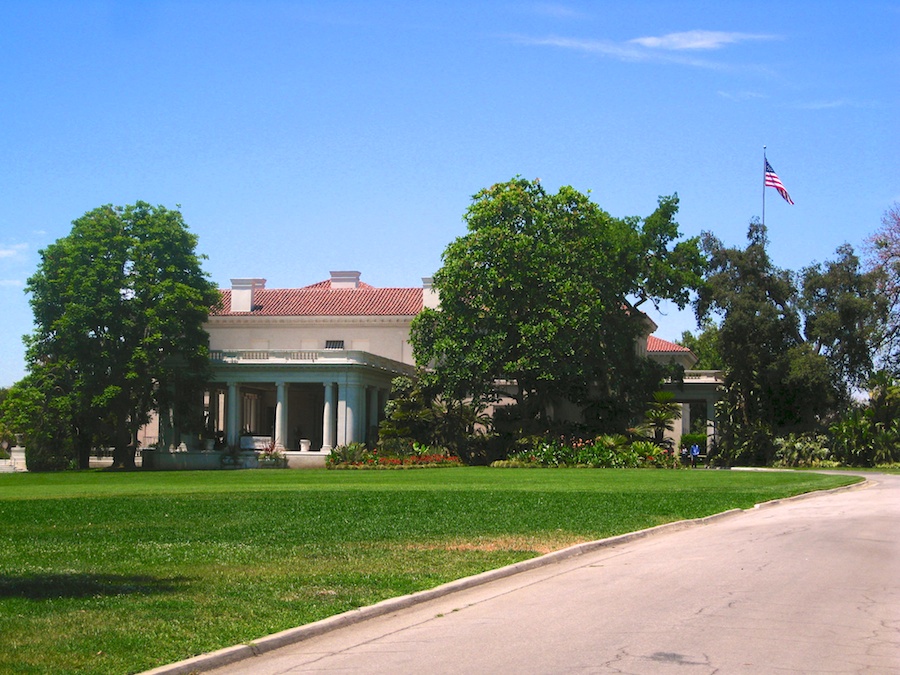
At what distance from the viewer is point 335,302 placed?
75.6 metres

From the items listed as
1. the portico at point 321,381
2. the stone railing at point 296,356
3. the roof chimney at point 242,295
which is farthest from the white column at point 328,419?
the roof chimney at point 242,295

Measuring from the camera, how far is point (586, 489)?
1188 inches

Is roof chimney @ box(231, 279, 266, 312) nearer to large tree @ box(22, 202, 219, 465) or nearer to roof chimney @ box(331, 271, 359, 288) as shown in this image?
roof chimney @ box(331, 271, 359, 288)

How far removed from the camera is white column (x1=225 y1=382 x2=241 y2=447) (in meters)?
A: 61.3

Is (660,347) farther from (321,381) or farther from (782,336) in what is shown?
(321,381)

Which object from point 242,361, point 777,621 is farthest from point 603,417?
point 777,621

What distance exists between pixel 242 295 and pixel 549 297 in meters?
29.1

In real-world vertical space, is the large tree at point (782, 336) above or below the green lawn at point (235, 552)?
above

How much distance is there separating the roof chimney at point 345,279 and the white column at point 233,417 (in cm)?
1848

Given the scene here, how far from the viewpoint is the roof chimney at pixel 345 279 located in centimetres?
8044

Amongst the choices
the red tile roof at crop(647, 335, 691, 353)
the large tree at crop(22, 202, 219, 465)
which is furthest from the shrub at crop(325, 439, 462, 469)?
the red tile roof at crop(647, 335, 691, 353)

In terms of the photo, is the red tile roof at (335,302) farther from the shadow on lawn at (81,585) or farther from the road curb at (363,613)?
the shadow on lawn at (81,585)

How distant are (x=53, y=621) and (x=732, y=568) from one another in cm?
830

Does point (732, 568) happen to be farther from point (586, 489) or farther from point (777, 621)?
point (586, 489)
